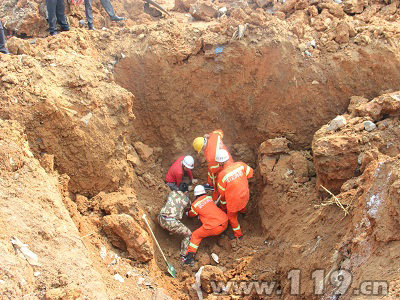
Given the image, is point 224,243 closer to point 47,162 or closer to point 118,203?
point 118,203

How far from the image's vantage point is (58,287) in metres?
3.55

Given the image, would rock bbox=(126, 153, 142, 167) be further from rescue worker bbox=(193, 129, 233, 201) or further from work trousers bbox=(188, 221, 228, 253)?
work trousers bbox=(188, 221, 228, 253)

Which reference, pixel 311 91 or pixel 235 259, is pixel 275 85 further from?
pixel 235 259

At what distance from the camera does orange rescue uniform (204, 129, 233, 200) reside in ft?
22.6

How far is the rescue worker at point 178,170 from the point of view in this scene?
7250mm

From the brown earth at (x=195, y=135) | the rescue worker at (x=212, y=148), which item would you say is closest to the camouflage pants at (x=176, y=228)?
the brown earth at (x=195, y=135)

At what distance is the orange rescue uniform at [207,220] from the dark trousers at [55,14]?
4.18 m

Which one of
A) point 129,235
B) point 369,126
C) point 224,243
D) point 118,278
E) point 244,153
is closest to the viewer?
point 118,278

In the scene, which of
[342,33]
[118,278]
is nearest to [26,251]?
[118,278]

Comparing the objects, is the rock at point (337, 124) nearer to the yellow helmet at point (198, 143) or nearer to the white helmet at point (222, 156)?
the white helmet at point (222, 156)

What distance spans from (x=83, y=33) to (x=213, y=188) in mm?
3750

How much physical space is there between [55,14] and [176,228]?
4.51 m

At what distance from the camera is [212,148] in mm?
6973

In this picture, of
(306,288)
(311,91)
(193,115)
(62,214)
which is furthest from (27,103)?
(311,91)
